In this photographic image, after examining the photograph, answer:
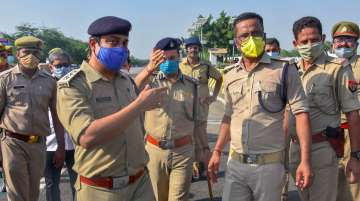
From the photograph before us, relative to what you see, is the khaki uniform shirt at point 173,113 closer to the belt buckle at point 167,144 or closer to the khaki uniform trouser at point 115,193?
the belt buckle at point 167,144

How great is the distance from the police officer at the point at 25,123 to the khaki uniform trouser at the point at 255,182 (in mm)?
2327

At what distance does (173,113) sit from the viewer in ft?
15.5

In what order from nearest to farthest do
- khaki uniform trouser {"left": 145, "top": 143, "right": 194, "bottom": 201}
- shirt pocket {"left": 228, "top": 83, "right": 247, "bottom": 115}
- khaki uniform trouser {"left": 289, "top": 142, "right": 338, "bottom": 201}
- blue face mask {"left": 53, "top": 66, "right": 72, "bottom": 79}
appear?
shirt pocket {"left": 228, "top": 83, "right": 247, "bottom": 115} < khaki uniform trouser {"left": 289, "top": 142, "right": 338, "bottom": 201} < khaki uniform trouser {"left": 145, "top": 143, "right": 194, "bottom": 201} < blue face mask {"left": 53, "top": 66, "right": 72, "bottom": 79}

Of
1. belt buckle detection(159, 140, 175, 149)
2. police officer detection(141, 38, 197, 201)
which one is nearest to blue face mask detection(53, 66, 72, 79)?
police officer detection(141, 38, 197, 201)

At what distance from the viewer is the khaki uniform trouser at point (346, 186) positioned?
4305mm

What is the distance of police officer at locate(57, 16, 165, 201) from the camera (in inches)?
113

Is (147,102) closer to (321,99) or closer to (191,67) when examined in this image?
(321,99)

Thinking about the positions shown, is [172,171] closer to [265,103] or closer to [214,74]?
[265,103]

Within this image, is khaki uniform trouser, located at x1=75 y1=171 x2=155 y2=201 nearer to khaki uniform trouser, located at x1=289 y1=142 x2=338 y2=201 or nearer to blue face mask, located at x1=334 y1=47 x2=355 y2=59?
khaki uniform trouser, located at x1=289 y1=142 x2=338 y2=201

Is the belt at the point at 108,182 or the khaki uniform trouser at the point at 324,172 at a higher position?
the belt at the point at 108,182

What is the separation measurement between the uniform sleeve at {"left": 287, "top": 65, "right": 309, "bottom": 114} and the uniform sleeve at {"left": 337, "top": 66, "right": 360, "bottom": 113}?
0.53 meters

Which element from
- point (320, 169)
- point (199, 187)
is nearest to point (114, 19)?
point (320, 169)

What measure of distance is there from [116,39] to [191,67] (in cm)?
487

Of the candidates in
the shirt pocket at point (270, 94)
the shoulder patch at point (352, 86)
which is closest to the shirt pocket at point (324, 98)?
the shoulder patch at point (352, 86)
